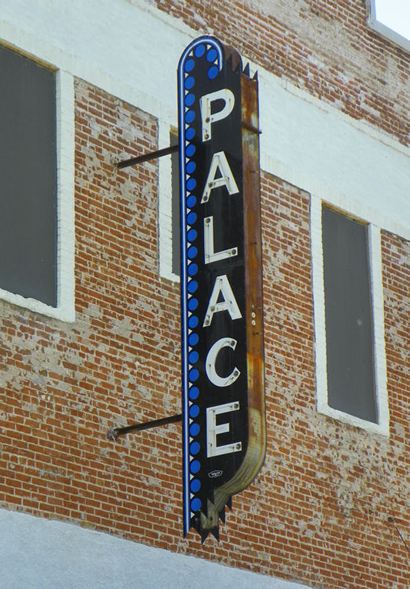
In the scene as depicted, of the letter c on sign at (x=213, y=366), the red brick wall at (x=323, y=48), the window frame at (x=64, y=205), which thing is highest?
the red brick wall at (x=323, y=48)

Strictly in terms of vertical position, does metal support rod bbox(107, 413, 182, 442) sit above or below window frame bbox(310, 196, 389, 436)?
below

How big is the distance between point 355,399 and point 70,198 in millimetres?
4958

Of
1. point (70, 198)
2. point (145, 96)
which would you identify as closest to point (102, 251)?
point (70, 198)

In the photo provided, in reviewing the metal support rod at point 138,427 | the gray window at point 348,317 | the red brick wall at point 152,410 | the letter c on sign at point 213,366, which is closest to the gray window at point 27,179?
the red brick wall at point 152,410

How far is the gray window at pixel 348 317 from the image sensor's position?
2233cm

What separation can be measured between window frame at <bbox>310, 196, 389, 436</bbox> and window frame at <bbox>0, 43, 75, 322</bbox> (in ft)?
13.3

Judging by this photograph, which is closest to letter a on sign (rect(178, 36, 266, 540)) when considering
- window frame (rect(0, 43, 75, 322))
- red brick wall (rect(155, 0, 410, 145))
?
window frame (rect(0, 43, 75, 322))

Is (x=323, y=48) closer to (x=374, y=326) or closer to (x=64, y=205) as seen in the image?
(x=374, y=326)

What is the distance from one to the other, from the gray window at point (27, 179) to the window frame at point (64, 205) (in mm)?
61

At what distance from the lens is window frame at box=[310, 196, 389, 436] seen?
21859 millimetres

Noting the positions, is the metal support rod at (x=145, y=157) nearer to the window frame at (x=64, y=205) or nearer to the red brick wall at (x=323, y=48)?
the window frame at (x=64, y=205)

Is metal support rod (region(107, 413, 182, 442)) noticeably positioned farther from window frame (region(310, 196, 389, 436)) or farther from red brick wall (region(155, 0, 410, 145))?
red brick wall (region(155, 0, 410, 145))

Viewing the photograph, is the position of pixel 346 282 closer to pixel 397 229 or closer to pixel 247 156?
pixel 397 229

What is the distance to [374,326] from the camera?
2300cm
